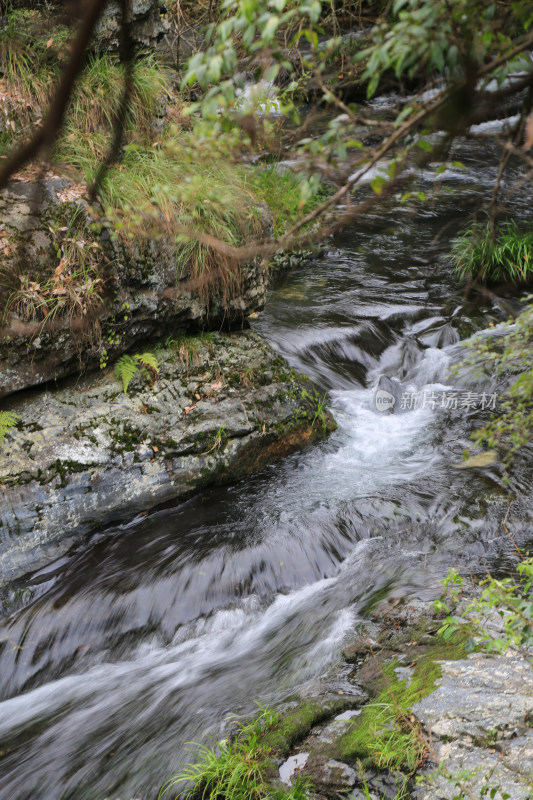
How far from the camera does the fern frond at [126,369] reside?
5656 mm

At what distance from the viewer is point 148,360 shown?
5.82m

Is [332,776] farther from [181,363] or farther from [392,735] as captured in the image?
[181,363]

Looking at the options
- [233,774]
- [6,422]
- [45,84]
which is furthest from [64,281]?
[233,774]

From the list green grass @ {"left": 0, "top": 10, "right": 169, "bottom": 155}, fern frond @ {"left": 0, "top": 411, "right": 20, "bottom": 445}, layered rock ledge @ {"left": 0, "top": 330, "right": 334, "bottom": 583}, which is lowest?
layered rock ledge @ {"left": 0, "top": 330, "right": 334, "bottom": 583}

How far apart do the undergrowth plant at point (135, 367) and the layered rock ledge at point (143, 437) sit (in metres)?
0.06

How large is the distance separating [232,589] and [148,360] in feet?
7.34

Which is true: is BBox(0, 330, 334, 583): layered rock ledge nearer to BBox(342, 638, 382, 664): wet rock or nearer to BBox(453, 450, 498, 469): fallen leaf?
BBox(453, 450, 498, 469): fallen leaf

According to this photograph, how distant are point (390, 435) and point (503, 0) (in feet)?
15.7

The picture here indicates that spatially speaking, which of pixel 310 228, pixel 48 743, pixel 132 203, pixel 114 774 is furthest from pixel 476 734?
pixel 310 228

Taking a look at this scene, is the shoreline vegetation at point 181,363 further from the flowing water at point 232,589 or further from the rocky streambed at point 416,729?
the flowing water at point 232,589

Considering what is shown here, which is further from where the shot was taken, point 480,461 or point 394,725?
point 480,461

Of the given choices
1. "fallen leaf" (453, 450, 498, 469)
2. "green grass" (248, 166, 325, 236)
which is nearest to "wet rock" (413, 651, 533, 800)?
"fallen leaf" (453, 450, 498, 469)

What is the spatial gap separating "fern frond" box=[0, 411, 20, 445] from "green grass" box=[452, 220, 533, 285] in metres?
6.17

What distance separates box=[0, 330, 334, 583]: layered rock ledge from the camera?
5004mm
